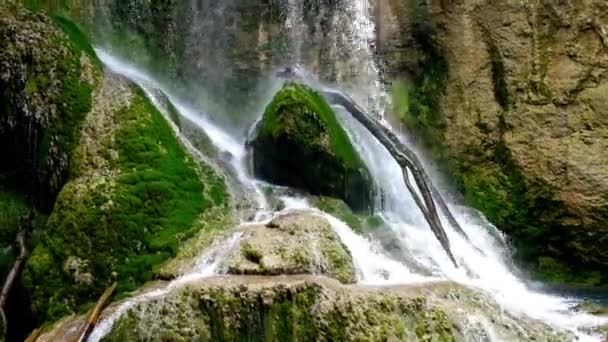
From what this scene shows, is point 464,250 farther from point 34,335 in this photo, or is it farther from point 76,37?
point 76,37

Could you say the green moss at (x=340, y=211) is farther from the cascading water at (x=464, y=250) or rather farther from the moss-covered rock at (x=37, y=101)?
the moss-covered rock at (x=37, y=101)

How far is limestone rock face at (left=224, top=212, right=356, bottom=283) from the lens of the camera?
7934 millimetres

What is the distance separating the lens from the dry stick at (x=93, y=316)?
7445 millimetres

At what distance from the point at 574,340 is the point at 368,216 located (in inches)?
129

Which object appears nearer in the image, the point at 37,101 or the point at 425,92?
the point at 37,101

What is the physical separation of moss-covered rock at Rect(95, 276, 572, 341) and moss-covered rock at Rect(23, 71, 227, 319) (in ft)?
3.95

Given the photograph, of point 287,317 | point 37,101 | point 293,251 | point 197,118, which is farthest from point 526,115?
point 37,101

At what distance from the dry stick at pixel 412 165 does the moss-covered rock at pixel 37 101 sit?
3605mm

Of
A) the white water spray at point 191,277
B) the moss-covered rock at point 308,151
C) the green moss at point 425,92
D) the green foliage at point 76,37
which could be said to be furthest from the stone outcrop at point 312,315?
the green moss at point 425,92

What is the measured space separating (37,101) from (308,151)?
3.29 m

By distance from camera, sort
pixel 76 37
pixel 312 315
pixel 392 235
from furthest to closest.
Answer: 1. pixel 76 37
2. pixel 392 235
3. pixel 312 315

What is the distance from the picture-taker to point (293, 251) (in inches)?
318

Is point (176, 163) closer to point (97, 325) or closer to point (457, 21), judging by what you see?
point (97, 325)

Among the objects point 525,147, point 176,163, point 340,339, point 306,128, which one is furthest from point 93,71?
point 525,147
